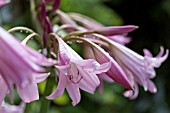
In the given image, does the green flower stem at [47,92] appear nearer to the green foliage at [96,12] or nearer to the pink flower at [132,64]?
the pink flower at [132,64]

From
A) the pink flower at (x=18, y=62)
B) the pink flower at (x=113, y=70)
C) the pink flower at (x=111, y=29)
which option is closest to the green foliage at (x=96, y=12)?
the pink flower at (x=111, y=29)

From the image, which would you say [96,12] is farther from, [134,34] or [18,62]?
[18,62]

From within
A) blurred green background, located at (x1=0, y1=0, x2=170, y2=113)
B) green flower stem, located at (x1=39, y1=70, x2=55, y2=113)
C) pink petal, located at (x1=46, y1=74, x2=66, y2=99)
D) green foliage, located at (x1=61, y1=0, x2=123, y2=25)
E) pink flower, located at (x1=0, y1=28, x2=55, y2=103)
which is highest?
pink flower, located at (x1=0, y1=28, x2=55, y2=103)

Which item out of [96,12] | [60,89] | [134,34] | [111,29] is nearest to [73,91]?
[60,89]

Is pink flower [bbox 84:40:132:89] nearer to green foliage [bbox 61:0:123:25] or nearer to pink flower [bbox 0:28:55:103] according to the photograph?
pink flower [bbox 0:28:55:103]

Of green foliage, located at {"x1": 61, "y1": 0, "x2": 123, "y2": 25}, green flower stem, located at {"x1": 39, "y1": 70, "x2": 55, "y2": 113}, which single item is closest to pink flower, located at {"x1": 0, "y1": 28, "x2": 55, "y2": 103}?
green flower stem, located at {"x1": 39, "y1": 70, "x2": 55, "y2": 113}

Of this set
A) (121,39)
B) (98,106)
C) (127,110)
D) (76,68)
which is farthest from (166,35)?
(76,68)
